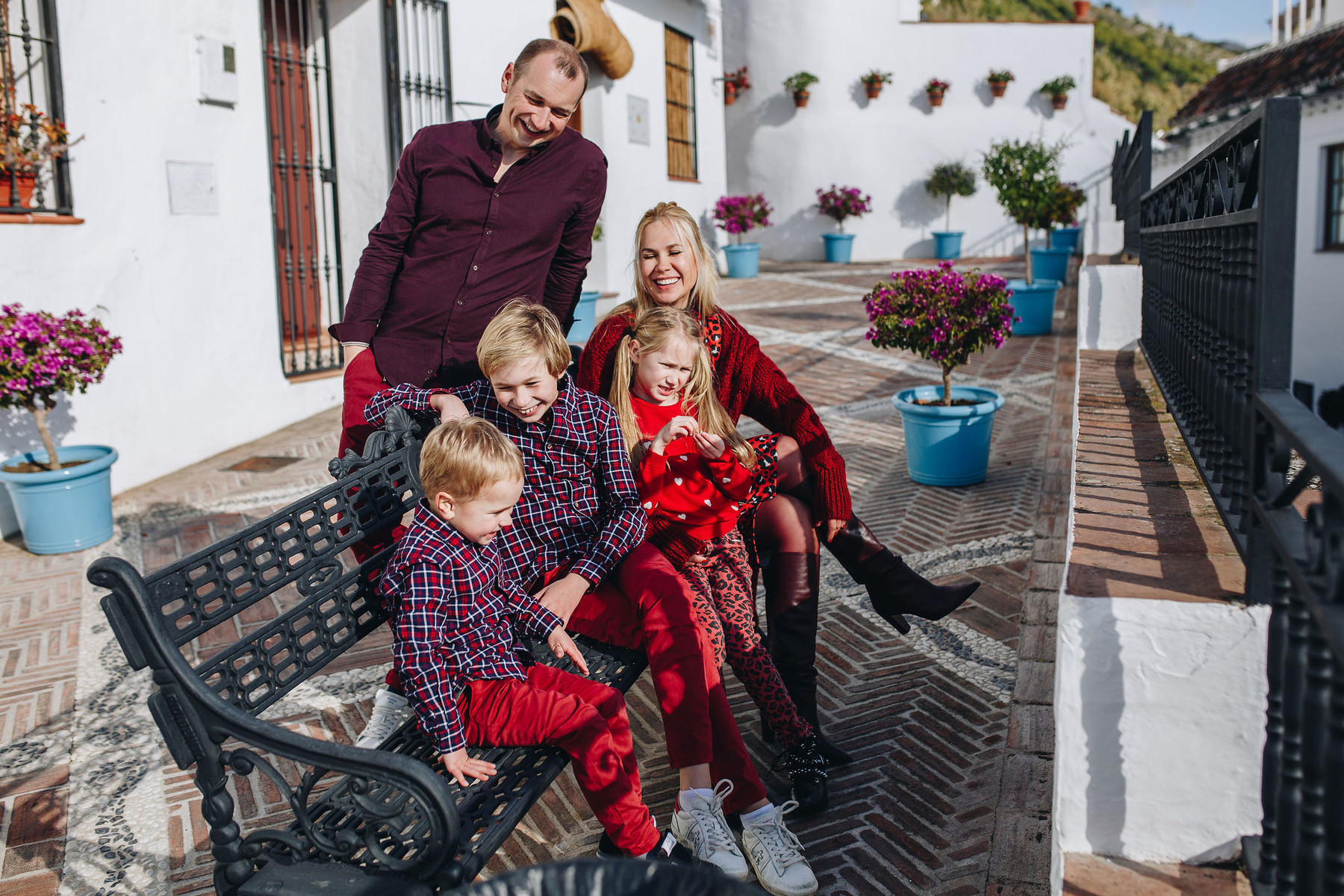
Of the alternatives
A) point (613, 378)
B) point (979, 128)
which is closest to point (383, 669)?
point (613, 378)

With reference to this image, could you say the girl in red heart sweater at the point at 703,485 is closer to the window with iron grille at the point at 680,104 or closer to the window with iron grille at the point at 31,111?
the window with iron grille at the point at 31,111

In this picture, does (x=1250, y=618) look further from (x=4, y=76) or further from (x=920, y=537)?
(x=4, y=76)

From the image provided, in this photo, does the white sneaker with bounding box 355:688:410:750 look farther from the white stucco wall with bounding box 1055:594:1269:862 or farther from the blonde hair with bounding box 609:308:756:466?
the white stucco wall with bounding box 1055:594:1269:862

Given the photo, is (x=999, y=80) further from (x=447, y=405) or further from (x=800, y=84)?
(x=447, y=405)

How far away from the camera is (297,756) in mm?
1654

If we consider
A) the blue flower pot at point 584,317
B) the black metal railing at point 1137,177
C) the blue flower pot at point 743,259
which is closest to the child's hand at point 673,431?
the black metal railing at point 1137,177

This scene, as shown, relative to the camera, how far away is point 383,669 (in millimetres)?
3523

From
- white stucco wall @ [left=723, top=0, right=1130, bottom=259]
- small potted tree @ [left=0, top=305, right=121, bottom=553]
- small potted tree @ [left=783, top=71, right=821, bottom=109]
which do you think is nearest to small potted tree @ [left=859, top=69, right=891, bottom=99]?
white stucco wall @ [left=723, top=0, right=1130, bottom=259]

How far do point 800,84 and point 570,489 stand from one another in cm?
1775

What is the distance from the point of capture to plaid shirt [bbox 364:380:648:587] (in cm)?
260

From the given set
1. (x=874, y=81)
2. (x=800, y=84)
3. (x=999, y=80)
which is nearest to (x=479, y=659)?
(x=800, y=84)

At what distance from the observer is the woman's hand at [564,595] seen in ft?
8.05

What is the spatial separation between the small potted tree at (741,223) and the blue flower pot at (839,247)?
9.12 feet

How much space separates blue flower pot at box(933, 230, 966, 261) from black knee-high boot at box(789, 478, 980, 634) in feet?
55.8
